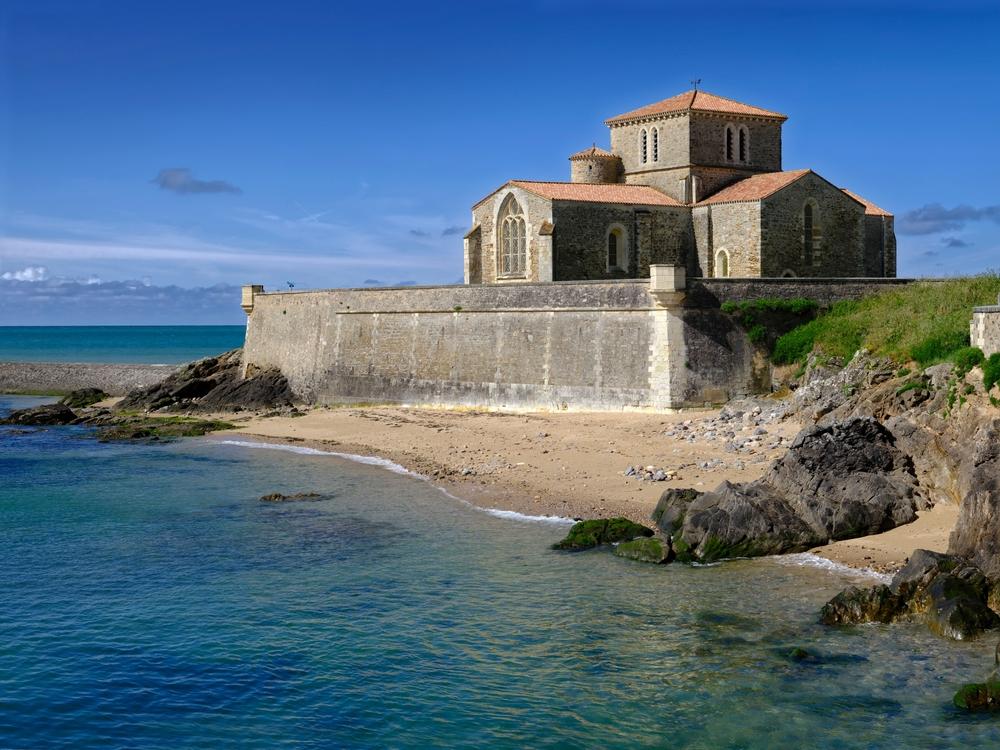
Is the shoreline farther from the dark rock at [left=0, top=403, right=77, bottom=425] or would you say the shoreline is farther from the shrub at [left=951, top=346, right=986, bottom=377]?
the shrub at [left=951, top=346, right=986, bottom=377]

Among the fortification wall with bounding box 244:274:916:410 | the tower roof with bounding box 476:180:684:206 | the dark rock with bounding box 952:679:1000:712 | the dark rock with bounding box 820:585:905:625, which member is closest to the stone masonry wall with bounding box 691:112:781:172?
the tower roof with bounding box 476:180:684:206

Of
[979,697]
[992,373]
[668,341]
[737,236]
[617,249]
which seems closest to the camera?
[979,697]

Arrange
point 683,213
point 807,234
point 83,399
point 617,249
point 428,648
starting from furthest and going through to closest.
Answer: point 83,399, point 683,213, point 617,249, point 807,234, point 428,648

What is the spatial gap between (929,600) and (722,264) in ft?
73.4

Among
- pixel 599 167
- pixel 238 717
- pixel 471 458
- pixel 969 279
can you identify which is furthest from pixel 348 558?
pixel 599 167

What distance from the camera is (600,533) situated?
17266 mm

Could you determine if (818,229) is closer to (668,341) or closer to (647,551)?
(668,341)

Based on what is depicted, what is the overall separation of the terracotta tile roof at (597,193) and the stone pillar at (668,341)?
25.3 feet

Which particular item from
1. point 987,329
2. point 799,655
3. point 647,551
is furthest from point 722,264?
point 799,655

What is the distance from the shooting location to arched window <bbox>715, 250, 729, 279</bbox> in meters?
34.1

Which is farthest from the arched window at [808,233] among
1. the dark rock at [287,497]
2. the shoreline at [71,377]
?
the shoreline at [71,377]

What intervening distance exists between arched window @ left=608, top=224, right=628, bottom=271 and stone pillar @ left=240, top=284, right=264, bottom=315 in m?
16.1

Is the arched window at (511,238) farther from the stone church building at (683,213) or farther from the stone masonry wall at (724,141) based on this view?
the stone masonry wall at (724,141)

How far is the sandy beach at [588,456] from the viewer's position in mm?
16766
